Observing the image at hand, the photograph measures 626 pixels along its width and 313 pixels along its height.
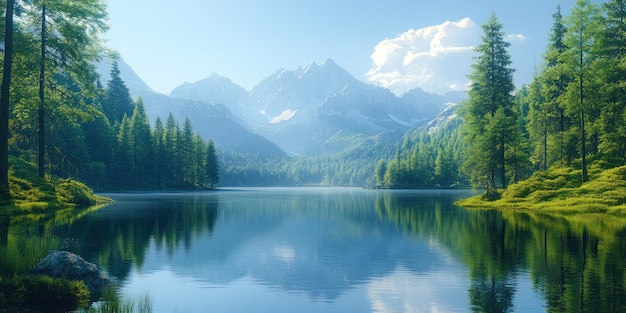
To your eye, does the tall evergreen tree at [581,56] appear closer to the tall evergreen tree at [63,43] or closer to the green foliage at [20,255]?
the tall evergreen tree at [63,43]

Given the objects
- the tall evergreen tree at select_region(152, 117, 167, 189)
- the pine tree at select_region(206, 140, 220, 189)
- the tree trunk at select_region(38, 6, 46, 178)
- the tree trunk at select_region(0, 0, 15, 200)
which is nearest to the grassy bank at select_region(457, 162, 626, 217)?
the tree trunk at select_region(38, 6, 46, 178)

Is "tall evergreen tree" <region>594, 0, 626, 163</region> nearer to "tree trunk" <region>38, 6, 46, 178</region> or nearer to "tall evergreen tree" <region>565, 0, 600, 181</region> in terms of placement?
"tall evergreen tree" <region>565, 0, 600, 181</region>

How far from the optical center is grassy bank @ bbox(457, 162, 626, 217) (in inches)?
1626

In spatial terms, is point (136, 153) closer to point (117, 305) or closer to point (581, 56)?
point (581, 56)

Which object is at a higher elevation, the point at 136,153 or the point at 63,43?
the point at 63,43

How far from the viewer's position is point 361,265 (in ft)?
63.0

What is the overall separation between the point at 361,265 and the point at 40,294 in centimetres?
1117

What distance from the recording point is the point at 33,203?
36031mm

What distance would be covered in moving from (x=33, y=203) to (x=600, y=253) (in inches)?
1413

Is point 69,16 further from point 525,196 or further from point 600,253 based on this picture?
point 525,196

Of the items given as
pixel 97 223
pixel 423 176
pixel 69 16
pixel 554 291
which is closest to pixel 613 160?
pixel 554 291

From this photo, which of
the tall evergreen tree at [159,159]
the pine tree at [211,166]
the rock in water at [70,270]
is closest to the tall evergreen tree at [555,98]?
the rock in water at [70,270]

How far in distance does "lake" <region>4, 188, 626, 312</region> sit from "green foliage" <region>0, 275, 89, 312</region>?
1.50 metres

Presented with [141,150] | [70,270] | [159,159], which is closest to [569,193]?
[70,270]
